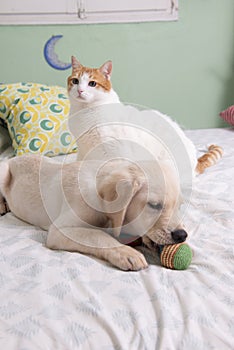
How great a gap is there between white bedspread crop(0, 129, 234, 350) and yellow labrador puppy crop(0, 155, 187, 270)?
0.04 m

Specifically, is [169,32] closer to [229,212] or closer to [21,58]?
[21,58]

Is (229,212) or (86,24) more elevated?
(86,24)

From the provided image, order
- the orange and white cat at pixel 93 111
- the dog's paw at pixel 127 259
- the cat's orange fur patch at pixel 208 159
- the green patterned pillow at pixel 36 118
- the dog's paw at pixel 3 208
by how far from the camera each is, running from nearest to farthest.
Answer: the dog's paw at pixel 127 259, the dog's paw at pixel 3 208, the orange and white cat at pixel 93 111, the cat's orange fur patch at pixel 208 159, the green patterned pillow at pixel 36 118

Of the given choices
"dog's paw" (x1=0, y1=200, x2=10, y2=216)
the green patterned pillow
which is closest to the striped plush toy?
"dog's paw" (x1=0, y1=200, x2=10, y2=216)

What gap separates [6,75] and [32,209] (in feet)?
5.32

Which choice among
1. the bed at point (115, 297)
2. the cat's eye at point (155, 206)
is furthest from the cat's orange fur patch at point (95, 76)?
the cat's eye at point (155, 206)

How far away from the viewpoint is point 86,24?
2.72m

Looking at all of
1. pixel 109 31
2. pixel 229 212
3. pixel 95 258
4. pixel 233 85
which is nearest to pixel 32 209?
pixel 95 258

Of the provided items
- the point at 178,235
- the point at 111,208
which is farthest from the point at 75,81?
the point at 178,235

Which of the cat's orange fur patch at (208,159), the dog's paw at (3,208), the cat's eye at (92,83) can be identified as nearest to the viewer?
the dog's paw at (3,208)

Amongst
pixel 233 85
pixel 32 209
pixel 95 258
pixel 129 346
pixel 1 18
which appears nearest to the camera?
pixel 129 346

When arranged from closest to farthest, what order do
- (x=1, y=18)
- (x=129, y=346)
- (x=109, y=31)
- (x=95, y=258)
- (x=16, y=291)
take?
(x=129, y=346) → (x=16, y=291) → (x=95, y=258) → (x=1, y=18) → (x=109, y=31)

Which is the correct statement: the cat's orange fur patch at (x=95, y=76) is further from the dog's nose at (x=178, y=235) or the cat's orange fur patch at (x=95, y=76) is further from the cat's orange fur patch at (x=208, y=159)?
the dog's nose at (x=178, y=235)

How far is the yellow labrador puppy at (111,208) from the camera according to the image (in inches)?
42.4
